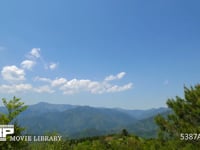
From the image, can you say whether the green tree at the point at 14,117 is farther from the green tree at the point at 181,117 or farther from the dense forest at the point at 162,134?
the green tree at the point at 181,117

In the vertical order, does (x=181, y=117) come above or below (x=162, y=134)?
above

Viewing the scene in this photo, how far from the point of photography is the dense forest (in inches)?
455

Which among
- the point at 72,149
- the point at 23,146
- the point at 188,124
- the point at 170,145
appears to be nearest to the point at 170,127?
the point at 188,124

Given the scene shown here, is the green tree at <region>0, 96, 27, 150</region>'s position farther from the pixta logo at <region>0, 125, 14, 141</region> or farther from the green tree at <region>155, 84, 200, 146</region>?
the green tree at <region>155, 84, 200, 146</region>

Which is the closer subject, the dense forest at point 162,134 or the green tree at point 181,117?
the dense forest at point 162,134

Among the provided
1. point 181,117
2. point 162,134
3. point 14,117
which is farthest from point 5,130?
→ point 181,117

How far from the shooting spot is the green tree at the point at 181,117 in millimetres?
15570

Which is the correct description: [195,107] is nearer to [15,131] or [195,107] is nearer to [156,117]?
[156,117]

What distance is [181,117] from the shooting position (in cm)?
1698

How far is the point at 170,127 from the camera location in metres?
16.4

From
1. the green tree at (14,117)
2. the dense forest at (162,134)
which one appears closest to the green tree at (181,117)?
the dense forest at (162,134)

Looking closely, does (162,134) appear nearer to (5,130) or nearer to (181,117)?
(181,117)

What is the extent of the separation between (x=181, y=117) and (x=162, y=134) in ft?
6.57

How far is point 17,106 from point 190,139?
759 centimetres
